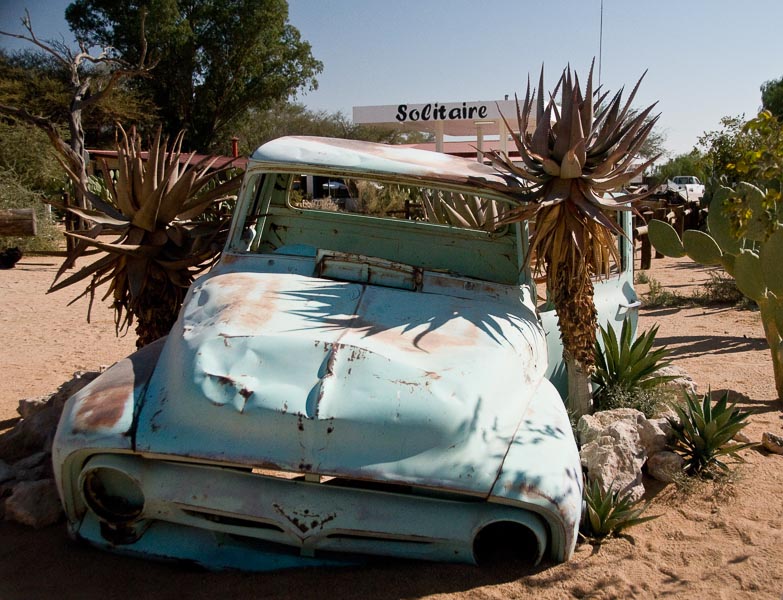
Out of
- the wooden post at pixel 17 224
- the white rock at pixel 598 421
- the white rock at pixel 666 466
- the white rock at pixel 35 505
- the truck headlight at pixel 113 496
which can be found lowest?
the white rock at pixel 666 466

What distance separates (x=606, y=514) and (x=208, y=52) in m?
35.0

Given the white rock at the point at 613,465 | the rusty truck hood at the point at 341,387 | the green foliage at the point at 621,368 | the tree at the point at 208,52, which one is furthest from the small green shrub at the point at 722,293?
the tree at the point at 208,52

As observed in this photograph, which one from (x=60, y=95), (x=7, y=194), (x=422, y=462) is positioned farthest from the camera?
(x=60, y=95)

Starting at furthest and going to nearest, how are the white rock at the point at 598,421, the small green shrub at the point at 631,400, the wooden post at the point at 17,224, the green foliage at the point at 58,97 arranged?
the green foliage at the point at 58,97 → the wooden post at the point at 17,224 → the small green shrub at the point at 631,400 → the white rock at the point at 598,421

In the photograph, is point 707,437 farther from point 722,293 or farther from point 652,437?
point 722,293

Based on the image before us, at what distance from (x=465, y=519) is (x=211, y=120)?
35.3m

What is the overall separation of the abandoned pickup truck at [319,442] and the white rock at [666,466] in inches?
45.7

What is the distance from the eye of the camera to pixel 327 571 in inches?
112

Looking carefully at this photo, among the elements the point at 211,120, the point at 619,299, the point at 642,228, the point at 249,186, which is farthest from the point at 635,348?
the point at 211,120

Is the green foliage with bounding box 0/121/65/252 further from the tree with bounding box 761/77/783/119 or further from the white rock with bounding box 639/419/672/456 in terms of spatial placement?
the tree with bounding box 761/77/783/119

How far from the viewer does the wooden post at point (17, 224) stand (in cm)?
848

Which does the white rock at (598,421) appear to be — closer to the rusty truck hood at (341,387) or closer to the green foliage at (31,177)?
the rusty truck hood at (341,387)

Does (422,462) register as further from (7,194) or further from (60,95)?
(60,95)

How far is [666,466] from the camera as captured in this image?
411cm
